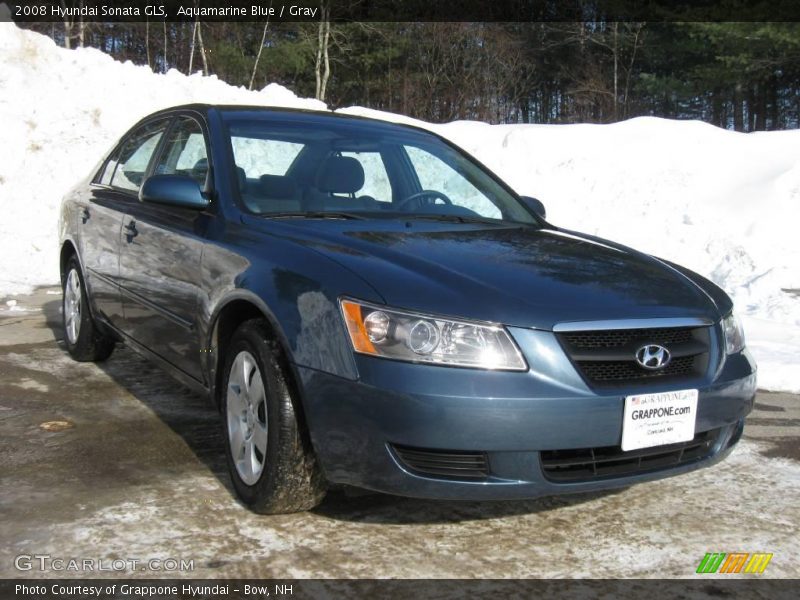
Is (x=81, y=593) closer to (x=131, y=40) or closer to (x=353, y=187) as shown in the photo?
(x=353, y=187)

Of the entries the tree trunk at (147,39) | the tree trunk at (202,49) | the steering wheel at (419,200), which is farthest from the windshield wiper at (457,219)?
the tree trunk at (147,39)

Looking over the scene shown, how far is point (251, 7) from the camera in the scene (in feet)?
113

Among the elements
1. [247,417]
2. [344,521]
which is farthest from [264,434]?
[344,521]

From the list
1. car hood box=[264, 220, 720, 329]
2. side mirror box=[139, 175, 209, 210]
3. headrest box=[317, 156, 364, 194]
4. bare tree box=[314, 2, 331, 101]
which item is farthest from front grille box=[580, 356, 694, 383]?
bare tree box=[314, 2, 331, 101]

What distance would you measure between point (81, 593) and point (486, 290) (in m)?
1.50

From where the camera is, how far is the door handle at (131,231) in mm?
4242

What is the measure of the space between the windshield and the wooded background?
28589 mm

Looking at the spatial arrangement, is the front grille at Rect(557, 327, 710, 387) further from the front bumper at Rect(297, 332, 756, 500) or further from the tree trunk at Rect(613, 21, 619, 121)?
the tree trunk at Rect(613, 21, 619, 121)

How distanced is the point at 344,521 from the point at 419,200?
1601mm

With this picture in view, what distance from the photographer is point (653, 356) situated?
2783 millimetres

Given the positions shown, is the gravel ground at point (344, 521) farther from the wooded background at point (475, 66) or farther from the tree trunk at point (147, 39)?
the tree trunk at point (147, 39)

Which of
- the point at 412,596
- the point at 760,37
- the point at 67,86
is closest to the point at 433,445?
the point at 412,596

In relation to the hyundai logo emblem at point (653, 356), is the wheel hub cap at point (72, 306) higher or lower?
lower

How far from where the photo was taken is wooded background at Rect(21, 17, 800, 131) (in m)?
33.4
